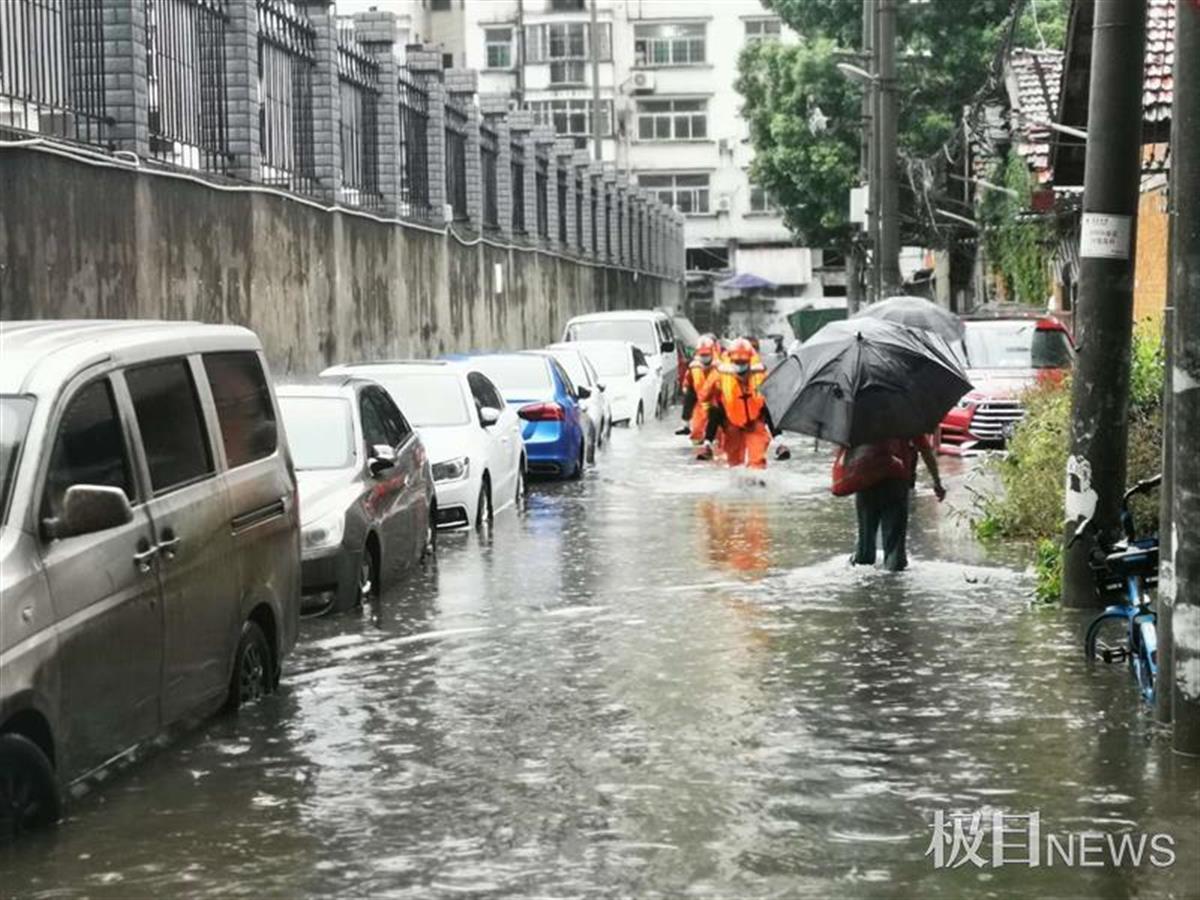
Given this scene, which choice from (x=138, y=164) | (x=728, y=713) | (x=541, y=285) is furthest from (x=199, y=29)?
(x=541, y=285)

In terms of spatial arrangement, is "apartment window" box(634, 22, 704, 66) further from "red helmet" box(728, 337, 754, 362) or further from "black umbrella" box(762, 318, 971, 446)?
"black umbrella" box(762, 318, 971, 446)

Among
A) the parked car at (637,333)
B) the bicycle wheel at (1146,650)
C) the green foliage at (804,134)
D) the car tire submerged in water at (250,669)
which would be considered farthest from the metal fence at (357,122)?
the green foliage at (804,134)

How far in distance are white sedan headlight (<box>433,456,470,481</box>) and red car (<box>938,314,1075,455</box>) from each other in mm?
9260

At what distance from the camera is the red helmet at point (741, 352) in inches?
1008

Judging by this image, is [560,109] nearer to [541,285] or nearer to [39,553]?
[541,285]

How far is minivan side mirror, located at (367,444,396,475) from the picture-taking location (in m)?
14.6

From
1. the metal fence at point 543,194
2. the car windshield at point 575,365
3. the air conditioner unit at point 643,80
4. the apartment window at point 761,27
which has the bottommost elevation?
the car windshield at point 575,365

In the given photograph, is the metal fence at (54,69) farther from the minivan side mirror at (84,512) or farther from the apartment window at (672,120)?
the apartment window at (672,120)

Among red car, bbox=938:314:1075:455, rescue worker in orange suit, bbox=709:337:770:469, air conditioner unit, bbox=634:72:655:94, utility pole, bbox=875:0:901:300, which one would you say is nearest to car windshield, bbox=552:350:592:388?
rescue worker in orange suit, bbox=709:337:770:469

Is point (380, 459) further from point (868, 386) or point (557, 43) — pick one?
point (557, 43)

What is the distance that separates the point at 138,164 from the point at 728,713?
10.8 m

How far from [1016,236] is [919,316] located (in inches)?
950

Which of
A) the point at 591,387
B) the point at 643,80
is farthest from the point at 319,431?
the point at 643,80

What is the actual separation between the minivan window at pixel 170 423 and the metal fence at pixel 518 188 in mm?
34805
